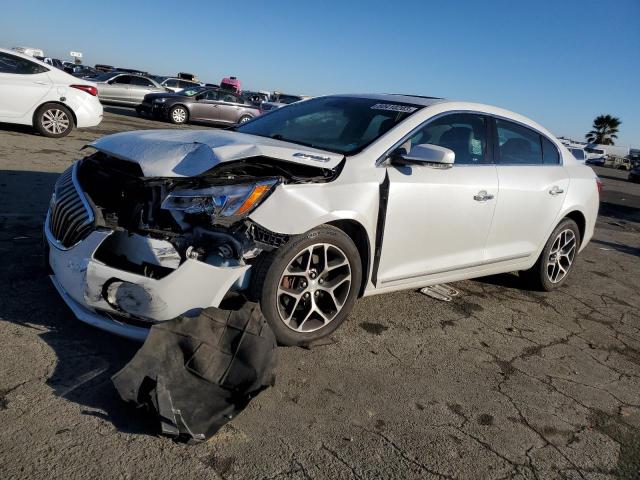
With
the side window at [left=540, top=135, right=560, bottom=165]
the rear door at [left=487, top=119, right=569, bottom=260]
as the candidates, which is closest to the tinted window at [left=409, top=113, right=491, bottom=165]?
the rear door at [left=487, top=119, right=569, bottom=260]

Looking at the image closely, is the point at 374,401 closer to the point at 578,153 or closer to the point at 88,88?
the point at 578,153

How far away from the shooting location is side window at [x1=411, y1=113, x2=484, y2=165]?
13.2 feet

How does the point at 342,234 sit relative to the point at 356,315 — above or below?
above

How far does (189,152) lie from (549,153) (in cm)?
351

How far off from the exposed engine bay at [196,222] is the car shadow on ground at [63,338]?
50 centimetres

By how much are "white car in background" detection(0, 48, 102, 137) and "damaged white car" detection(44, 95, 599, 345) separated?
23.6 ft

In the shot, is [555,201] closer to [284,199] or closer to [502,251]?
[502,251]

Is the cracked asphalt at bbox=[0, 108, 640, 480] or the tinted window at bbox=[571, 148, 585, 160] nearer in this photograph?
A: the cracked asphalt at bbox=[0, 108, 640, 480]

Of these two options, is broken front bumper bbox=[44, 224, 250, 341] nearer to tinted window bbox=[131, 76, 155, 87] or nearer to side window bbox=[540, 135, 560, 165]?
side window bbox=[540, 135, 560, 165]

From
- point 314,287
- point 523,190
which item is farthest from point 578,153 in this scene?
point 314,287

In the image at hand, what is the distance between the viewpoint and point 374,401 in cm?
294

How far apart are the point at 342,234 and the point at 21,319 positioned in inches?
77.5

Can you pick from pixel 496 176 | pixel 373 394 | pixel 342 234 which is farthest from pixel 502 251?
pixel 373 394

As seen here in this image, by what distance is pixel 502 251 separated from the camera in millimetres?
4574
